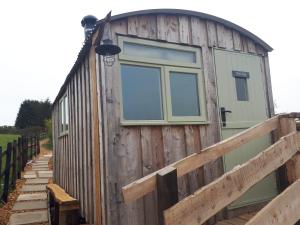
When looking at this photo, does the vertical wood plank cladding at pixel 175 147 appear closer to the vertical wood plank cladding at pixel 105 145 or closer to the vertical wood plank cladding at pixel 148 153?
the vertical wood plank cladding at pixel 148 153

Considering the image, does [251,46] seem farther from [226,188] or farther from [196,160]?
[226,188]

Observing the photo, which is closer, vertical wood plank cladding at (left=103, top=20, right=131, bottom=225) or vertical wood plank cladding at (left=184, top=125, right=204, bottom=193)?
vertical wood plank cladding at (left=103, top=20, right=131, bottom=225)

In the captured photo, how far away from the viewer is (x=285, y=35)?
1698 cm

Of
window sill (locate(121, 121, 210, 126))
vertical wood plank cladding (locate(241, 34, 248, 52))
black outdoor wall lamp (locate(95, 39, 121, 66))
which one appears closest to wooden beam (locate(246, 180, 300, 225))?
window sill (locate(121, 121, 210, 126))

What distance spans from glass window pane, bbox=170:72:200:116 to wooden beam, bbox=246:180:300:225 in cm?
213

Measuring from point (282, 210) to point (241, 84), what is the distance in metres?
3.09

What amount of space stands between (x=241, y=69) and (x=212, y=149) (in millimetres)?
2949

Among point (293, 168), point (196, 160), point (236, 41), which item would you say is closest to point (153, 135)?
point (196, 160)

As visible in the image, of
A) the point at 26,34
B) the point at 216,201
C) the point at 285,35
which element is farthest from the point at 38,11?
the point at 285,35

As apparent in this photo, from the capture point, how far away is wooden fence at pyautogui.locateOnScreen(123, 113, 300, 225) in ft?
7.14

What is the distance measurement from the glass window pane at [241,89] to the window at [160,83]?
0.84m

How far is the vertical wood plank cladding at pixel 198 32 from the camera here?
494cm

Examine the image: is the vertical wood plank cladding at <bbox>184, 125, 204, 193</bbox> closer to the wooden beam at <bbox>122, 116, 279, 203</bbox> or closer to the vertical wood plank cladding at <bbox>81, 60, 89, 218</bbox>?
the wooden beam at <bbox>122, 116, 279, 203</bbox>

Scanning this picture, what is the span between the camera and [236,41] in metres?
5.39
